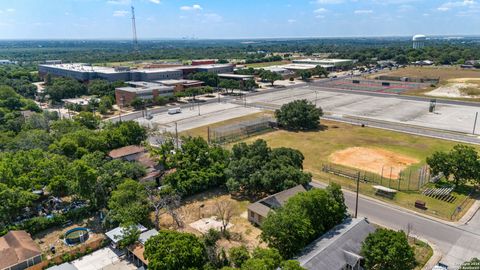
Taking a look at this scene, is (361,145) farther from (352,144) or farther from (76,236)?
(76,236)

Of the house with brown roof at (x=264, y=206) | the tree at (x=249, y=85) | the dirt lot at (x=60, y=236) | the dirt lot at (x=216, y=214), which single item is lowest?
the dirt lot at (x=60, y=236)

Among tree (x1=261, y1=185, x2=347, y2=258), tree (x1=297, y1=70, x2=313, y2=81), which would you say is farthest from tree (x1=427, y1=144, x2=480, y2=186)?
tree (x1=297, y1=70, x2=313, y2=81)

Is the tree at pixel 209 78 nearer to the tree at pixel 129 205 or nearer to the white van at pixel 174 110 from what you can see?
the white van at pixel 174 110

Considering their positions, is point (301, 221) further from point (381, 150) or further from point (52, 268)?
point (381, 150)

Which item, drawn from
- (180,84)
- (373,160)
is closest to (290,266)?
(373,160)

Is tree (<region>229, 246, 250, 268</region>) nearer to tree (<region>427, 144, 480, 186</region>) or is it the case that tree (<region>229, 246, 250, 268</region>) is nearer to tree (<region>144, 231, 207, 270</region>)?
tree (<region>144, 231, 207, 270</region>)

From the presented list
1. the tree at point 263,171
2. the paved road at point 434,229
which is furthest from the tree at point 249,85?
the paved road at point 434,229

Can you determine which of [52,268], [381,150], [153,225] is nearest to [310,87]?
[381,150]
